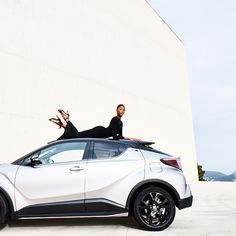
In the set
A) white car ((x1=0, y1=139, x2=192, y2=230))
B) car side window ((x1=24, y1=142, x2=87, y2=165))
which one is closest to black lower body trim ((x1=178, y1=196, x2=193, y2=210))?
white car ((x1=0, y1=139, x2=192, y2=230))

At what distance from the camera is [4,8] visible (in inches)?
619

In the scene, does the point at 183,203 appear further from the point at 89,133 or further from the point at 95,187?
the point at 89,133

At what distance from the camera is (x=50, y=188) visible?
18.6 feet

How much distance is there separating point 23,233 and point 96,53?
16.4 meters

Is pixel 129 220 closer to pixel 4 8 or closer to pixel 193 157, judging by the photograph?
pixel 4 8

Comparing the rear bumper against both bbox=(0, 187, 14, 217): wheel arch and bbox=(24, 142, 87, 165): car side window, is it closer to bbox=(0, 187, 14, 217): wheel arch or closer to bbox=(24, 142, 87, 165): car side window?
bbox=(24, 142, 87, 165): car side window

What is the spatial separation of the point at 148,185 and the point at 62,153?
4.60ft

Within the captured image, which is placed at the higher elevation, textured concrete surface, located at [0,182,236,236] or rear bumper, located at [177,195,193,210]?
rear bumper, located at [177,195,193,210]

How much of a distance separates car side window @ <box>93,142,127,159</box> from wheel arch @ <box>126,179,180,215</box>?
0.61 meters

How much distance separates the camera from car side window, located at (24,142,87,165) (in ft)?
19.7

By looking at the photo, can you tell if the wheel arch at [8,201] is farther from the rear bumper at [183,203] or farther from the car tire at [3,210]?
the rear bumper at [183,203]

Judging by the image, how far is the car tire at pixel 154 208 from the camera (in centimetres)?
578

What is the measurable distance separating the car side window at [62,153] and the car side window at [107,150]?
0.66ft

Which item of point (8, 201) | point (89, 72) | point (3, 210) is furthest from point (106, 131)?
point (89, 72)
